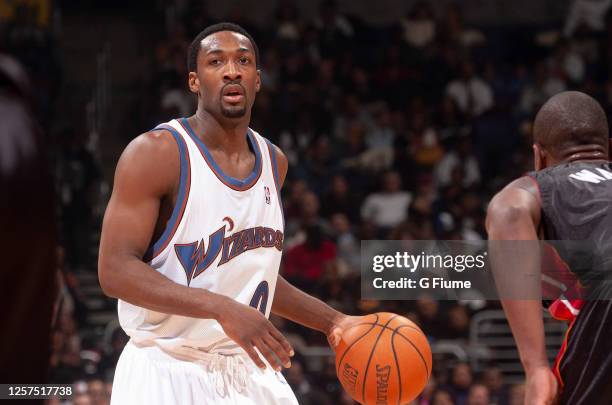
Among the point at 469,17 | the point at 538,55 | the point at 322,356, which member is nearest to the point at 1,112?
the point at 322,356

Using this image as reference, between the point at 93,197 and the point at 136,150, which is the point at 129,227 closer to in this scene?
the point at 136,150

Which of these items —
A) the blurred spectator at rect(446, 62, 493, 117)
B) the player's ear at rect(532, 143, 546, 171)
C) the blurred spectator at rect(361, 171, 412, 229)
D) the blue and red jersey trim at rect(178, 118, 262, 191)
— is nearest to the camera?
the player's ear at rect(532, 143, 546, 171)

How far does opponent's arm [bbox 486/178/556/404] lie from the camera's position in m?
3.15

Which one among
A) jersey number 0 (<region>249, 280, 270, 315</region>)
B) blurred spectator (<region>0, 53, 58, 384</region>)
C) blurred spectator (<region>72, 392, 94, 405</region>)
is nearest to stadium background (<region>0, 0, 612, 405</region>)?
blurred spectator (<region>72, 392, 94, 405</region>)

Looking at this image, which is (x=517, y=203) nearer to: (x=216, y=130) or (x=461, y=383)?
(x=216, y=130)

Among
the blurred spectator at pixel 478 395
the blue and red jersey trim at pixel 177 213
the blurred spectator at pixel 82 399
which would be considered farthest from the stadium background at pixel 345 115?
the blue and red jersey trim at pixel 177 213

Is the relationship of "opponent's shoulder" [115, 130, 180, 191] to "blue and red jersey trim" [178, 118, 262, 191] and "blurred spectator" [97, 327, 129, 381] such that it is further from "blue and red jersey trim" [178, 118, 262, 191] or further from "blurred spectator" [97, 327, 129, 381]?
"blurred spectator" [97, 327, 129, 381]

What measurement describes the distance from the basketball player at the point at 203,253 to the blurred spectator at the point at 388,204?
6.84m

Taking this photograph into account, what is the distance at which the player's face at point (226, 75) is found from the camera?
12.7 feet

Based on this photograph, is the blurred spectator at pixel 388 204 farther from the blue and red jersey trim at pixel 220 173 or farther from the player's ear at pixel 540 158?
the player's ear at pixel 540 158

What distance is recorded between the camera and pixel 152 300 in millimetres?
3434

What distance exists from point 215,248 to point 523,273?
44.7 inches

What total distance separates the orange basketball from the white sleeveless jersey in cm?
39

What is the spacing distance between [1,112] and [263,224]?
2703 millimetres
